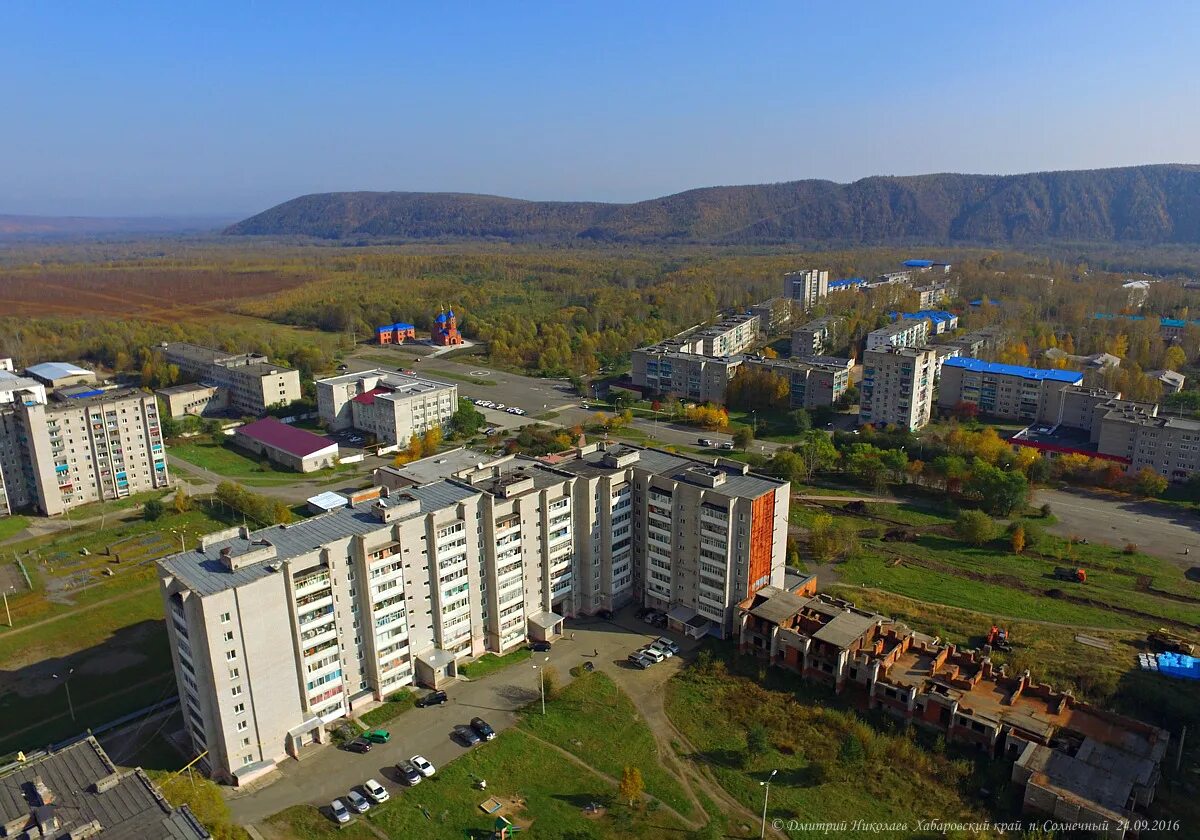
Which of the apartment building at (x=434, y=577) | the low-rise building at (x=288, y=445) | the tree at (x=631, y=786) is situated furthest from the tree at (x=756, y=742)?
the low-rise building at (x=288, y=445)

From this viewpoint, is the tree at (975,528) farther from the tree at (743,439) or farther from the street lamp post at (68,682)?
the street lamp post at (68,682)

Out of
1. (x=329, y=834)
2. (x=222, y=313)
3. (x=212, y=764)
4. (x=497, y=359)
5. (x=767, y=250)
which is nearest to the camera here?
(x=329, y=834)

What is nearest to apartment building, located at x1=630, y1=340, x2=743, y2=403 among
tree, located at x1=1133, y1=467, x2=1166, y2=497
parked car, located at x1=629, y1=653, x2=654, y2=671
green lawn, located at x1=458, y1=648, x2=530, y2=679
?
tree, located at x1=1133, y1=467, x2=1166, y2=497

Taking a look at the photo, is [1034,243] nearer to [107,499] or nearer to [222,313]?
[222,313]

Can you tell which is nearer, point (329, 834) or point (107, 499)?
point (329, 834)

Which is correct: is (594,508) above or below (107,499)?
above

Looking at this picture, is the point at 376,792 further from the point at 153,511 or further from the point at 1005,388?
the point at 1005,388

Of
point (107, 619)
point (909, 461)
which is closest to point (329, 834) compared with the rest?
point (107, 619)

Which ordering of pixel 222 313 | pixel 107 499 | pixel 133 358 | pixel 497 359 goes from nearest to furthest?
pixel 107 499, pixel 133 358, pixel 497 359, pixel 222 313
